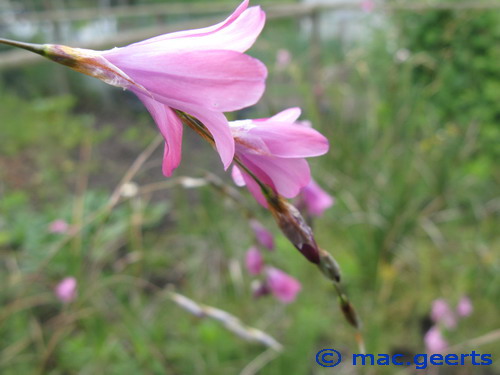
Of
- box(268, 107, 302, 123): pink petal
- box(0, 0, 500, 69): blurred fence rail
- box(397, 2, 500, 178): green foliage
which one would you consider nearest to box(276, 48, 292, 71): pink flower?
box(0, 0, 500, 69): blurred fence rail

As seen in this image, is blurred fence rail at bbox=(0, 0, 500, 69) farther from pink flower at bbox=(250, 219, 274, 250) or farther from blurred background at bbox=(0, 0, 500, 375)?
pink flower at bbox=(250, 219, 274, 250)

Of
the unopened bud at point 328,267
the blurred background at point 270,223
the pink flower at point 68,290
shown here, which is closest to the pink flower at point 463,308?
the blurred background at point 270,223

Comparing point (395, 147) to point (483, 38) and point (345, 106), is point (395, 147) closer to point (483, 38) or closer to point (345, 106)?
point (345, 106)

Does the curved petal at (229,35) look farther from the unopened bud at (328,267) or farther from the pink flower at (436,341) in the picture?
the pink flower at (436,341)

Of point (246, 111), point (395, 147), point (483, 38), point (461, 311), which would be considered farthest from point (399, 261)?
point (483, 38)

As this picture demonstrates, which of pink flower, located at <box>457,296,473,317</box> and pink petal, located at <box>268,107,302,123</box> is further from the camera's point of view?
pink flower, located at <box>457,296,473,317</box>

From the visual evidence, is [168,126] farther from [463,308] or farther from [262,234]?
[463,308]
